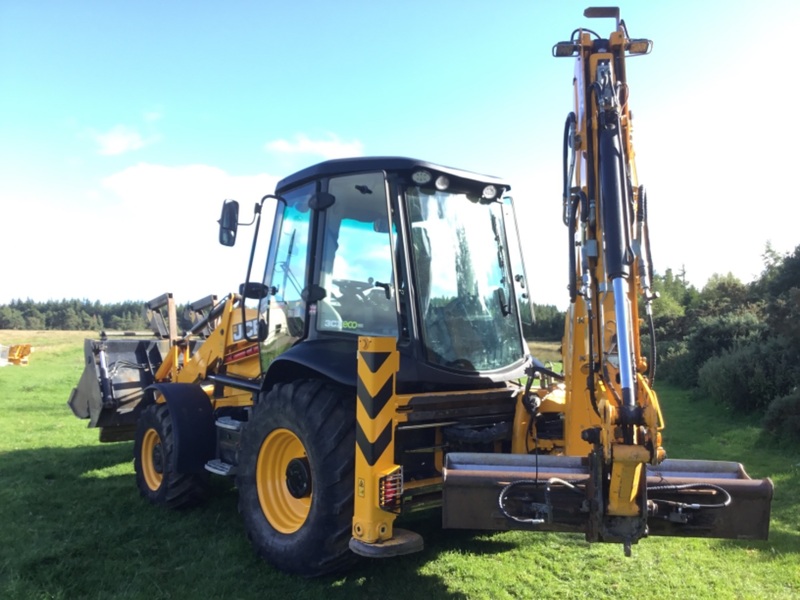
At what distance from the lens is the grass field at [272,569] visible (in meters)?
4.18

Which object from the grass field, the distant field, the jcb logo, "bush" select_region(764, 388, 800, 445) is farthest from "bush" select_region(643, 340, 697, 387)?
the jcb logo

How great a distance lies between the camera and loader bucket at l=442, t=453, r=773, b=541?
3199mm

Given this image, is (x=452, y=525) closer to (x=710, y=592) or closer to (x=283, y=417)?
(x=283, y=417)

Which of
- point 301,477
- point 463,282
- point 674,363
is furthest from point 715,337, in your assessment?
point 301,477

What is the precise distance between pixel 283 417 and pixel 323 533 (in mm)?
837

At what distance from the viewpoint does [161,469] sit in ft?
19.9

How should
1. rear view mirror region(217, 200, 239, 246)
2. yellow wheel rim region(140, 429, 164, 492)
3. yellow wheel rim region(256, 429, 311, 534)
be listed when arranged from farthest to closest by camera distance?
yellow wheel rim region(140, 429, 164, 492)
rear view mirror region(217, 200, 239, 246)
yellow wheel rim region(256, 429, 311, 534)

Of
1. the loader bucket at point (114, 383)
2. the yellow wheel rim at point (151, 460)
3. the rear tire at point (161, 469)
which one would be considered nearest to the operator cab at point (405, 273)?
the rear tire at point (161, 469)

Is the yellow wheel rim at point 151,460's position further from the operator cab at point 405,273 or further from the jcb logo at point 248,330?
the operator cab at point 405,273

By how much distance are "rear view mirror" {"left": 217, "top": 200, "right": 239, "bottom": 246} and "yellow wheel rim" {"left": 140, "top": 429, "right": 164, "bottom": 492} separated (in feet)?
7.18

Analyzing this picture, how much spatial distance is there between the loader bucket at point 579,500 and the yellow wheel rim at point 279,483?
1.56 m

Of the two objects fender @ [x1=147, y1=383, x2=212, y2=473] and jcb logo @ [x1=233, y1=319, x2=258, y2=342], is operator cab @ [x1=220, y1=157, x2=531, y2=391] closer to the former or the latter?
jcb logo @ [x1=233, y1=319, x2=258, y2=342]

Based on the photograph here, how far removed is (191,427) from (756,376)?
35.2 feet

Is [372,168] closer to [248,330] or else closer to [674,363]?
[248,330]
